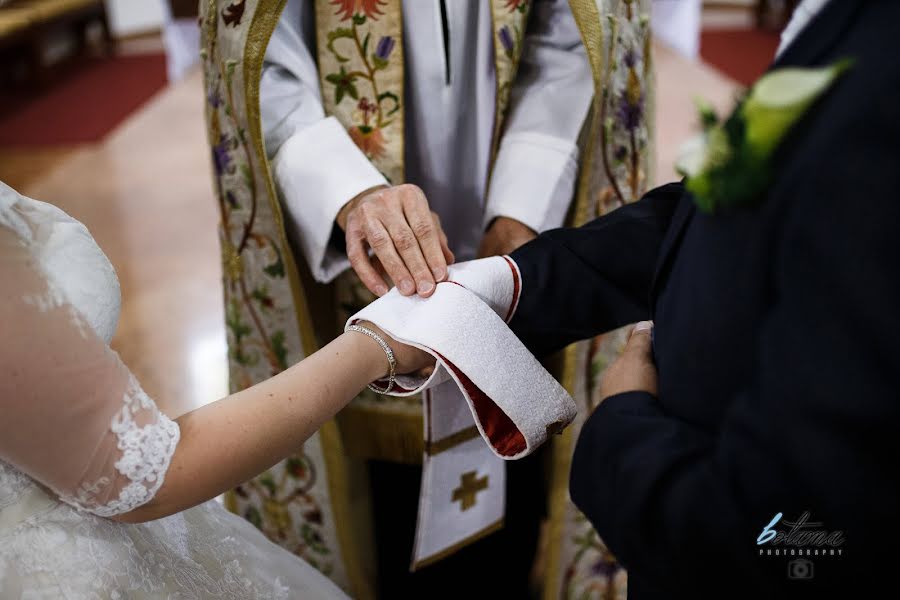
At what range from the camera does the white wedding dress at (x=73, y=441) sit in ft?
2.79

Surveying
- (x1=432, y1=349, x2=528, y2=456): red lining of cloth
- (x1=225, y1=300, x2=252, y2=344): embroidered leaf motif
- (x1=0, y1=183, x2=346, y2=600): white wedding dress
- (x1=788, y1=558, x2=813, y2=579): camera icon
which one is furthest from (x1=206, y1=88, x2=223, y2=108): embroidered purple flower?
(x1=788, y1=558, x2=813, y2=579): camera icon

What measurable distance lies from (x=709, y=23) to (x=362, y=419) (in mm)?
7860

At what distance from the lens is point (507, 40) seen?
4.83 ft

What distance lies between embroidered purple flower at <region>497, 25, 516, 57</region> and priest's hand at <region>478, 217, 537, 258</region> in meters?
0.29

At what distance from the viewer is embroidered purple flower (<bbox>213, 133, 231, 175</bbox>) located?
4.82 ft

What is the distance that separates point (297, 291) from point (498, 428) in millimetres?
529

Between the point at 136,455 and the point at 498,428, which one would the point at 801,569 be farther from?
the point at 136,455

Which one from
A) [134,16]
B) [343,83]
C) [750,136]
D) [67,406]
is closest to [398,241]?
[343,83]

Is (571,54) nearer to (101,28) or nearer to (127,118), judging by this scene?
(127,118)

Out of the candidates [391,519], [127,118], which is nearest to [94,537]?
[391,519]

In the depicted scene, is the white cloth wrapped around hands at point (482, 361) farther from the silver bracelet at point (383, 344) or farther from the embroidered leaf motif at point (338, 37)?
the embroidered leaf motif at point (338, 37)

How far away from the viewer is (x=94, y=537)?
1039mm

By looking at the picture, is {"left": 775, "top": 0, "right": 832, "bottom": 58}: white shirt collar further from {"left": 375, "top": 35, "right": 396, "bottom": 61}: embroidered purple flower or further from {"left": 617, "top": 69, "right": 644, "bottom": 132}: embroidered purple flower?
{"left": 375, "top": 35, "right": 396, "bottom": 61}: embroidered purple flower

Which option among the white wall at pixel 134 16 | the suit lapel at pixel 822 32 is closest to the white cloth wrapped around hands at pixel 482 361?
the suit lapel at pixel 822 32
